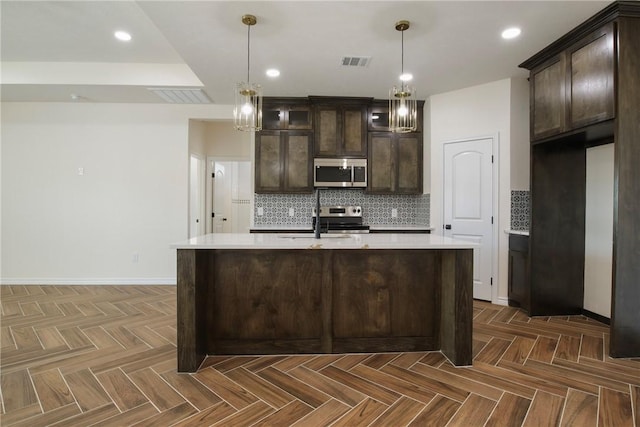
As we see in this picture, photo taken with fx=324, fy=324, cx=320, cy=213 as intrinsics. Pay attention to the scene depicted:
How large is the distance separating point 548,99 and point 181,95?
431 cm

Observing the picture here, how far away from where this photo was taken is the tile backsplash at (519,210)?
3809 mm

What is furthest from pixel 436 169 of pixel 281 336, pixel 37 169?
pixel 37 169

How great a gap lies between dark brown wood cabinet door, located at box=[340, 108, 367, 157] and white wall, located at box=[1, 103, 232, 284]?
205 cm

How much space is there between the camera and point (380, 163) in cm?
470

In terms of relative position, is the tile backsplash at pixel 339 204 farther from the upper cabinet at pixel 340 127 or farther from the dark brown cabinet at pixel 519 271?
the dark brown cabinet at pixel 519 271

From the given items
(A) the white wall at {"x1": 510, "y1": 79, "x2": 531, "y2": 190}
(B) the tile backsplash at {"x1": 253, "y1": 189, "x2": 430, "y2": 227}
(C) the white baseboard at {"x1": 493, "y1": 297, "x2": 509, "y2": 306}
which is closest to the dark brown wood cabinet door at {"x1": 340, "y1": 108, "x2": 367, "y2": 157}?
(B) the tile backsplash at {"x1": 253, "y1": 189, "x2": 430, "y2": 227}

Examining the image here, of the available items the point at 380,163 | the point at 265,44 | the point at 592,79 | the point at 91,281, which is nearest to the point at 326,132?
the point at 380,163

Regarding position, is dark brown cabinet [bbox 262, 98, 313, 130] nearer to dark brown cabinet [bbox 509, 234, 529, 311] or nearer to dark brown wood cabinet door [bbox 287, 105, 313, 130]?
dark brown wood cabinet door [bbox 287, 105, 313, 130]

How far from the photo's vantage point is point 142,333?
3.00 metres

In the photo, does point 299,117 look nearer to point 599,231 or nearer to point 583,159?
point 583,159

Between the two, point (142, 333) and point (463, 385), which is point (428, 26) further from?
point (142, 333)

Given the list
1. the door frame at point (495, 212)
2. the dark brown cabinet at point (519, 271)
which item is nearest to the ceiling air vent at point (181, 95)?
the door frame at point (495, 212)

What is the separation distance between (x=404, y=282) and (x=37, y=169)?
17.7ft

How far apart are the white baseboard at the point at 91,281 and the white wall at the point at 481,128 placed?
13.3 feet
